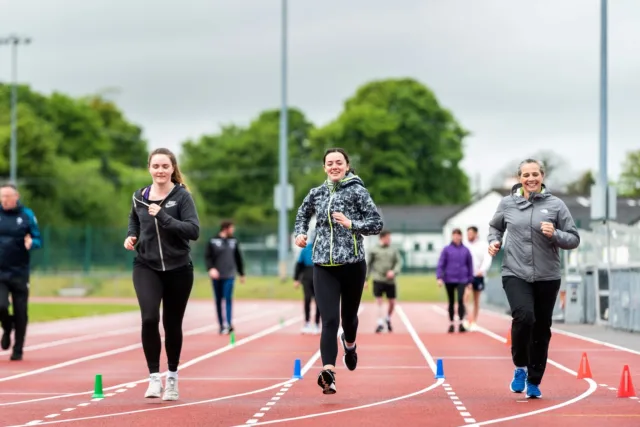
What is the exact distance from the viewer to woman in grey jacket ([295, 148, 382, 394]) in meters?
11.4

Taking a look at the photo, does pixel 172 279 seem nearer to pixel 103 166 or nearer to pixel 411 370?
pixel 411 370

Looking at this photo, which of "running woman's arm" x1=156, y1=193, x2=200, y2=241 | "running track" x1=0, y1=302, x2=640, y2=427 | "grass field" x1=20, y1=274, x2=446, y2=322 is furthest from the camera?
"grass field" x1=20, y1=274, x2=446, y2=322

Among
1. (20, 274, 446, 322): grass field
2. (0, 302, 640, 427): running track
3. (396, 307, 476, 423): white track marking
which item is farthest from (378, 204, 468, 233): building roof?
(0, 302, 640, 427): running track

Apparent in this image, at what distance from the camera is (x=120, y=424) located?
9.79 metres

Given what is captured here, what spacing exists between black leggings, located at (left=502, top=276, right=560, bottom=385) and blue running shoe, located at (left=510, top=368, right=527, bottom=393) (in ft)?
0.51

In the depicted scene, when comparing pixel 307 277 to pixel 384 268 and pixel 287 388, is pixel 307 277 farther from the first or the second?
pixel 287 388

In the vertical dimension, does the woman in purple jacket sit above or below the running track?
above

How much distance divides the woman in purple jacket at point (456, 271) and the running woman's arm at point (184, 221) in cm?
1328

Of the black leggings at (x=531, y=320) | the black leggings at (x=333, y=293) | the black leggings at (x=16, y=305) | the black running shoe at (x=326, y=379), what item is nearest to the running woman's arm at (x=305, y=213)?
the black leggings at (x=333, y=293)

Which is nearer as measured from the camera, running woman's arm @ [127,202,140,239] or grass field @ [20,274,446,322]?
running woman's arm @ [127,202,140,239]

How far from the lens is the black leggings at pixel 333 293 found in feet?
37.6

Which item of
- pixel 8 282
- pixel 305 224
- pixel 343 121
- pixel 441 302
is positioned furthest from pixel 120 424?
pixel 343 121

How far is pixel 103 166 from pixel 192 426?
92409mm

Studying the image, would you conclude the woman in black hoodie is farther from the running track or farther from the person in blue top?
the person in blue top
